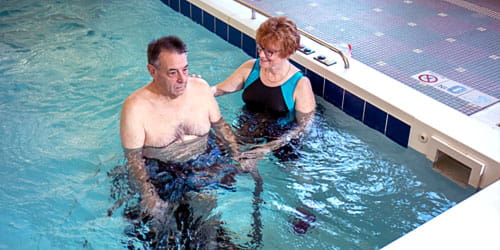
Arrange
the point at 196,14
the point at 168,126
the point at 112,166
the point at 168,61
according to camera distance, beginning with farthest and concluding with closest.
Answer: the point at 196,14 → the point at 112,166 → the point at 168,126 → the point at 168,61

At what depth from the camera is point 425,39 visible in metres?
4.36

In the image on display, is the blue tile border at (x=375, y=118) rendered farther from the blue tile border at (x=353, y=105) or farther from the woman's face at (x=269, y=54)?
the woman's face at (x=269, y=54)

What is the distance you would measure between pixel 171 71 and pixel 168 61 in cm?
5

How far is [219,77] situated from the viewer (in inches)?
160

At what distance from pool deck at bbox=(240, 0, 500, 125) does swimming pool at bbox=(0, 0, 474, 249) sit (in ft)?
2.16

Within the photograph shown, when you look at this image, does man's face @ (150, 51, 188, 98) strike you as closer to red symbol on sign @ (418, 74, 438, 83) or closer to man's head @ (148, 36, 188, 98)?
man's head @ (148, 36, 188, 98)

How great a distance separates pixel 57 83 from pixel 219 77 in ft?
4.16

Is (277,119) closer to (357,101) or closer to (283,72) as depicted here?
(283,72)

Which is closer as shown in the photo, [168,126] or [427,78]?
[168,126]

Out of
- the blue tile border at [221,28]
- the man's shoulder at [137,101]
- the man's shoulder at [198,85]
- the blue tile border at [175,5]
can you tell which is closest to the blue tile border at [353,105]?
the man's shoulder at [198,85]

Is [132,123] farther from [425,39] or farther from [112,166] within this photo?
[425,39]

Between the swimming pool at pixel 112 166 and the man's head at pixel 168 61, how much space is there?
2.27 ft

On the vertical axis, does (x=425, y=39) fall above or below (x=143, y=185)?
above

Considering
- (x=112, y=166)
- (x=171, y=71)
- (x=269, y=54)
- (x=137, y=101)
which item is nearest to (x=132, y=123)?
(x=137, y=101)
